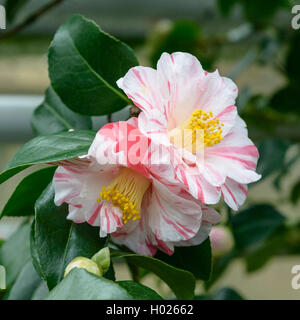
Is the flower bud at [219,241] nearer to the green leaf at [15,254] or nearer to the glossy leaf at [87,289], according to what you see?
the green leaf at [15,254]

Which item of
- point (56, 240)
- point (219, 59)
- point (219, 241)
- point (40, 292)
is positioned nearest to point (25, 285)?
point (40, 292)

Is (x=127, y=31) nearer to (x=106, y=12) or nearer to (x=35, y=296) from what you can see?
(x=106, y=12)

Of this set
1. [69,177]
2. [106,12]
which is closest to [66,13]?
[106,12]

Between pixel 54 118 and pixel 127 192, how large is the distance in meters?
0.21

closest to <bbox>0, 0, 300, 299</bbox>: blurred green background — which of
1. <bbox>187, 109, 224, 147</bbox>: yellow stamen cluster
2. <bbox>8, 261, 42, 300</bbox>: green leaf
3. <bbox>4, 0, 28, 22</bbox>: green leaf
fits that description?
Answer: <bbox>4, 0, 28, 22</bbox>: green leaf

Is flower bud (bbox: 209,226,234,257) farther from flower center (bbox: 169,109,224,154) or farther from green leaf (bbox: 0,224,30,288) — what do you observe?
flower center (bbox: 169,109,224,154)

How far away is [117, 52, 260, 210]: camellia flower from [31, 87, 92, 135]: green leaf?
166 millimetres

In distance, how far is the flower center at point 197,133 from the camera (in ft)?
1.13

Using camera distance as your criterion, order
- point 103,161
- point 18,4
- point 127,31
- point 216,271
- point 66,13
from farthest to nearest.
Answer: point 127,31, point 66,13, point 216,271, point 18,4, point 103,161

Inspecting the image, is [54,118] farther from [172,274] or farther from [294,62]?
[294,62]

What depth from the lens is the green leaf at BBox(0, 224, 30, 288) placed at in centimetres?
49

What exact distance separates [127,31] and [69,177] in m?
1.19

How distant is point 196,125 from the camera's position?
35 cm

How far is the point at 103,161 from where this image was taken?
31cm
